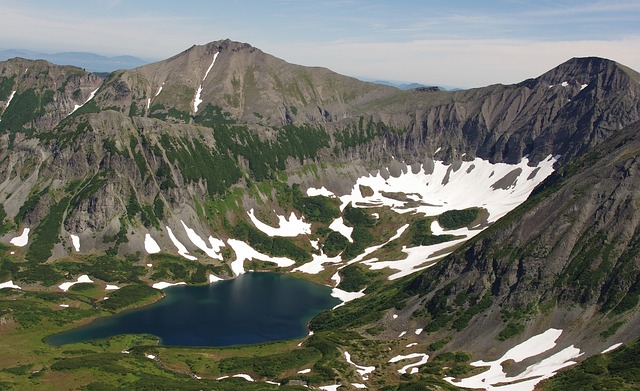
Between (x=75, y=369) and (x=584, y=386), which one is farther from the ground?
(x=584, y=386)

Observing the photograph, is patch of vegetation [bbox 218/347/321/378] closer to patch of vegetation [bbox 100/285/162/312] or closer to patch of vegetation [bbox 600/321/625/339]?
patch of vegetation [bbox 100/285/162/312]

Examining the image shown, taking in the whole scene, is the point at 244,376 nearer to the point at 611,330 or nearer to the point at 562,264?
the point at 611,330

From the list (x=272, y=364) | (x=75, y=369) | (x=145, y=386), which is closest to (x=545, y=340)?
(x=272, y=364)

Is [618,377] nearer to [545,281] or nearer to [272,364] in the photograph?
[545,281]

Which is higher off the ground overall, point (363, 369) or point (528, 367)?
point (528, 367)

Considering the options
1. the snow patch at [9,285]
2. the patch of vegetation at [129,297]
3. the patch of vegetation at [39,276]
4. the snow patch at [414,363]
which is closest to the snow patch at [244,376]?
the snow patch at [414,363]

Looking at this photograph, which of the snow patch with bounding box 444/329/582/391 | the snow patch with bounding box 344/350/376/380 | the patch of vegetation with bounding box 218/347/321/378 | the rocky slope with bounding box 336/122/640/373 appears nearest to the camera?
the snow patch with bounding box 444/329/582/391

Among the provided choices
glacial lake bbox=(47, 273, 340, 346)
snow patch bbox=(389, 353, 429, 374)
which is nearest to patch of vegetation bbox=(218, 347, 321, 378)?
snow patch bbox=(389, 353, 429, 374)

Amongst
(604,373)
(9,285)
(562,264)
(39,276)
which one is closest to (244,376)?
(604,373)
